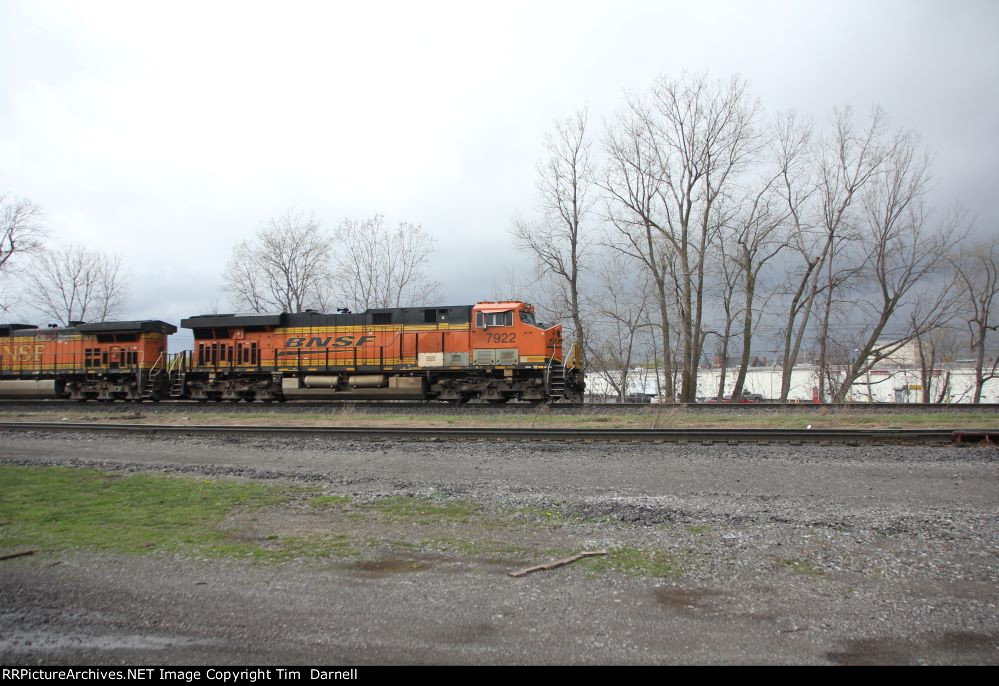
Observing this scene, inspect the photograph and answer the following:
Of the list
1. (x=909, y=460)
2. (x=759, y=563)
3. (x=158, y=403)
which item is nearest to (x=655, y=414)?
(x=909, y=460)

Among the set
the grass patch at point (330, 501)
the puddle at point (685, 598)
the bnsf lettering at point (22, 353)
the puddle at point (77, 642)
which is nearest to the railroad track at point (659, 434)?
the grass patch at point (330, 501)

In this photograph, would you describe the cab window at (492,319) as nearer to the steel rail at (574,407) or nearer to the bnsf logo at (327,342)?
the steel rail at (574,407)

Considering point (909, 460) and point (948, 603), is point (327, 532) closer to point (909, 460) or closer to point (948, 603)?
point (948, 603)

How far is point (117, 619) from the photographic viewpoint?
13.4 ft

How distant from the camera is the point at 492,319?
69.8ft

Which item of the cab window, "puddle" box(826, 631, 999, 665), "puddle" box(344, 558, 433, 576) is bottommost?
"puddle" box(344, 558, 433, 576)

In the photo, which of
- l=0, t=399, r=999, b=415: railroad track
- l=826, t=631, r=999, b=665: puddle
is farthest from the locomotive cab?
l=826, t=631, r=999, b=665: puddle

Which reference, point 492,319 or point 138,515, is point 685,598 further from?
point 492,319

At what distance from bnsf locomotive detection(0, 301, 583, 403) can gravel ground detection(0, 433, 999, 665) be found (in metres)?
12.8

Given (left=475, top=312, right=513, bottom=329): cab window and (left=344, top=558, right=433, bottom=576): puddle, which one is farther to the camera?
(left=475, top=312, right=513, bottom=329): cab window

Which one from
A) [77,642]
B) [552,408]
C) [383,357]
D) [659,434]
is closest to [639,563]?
[77,642]

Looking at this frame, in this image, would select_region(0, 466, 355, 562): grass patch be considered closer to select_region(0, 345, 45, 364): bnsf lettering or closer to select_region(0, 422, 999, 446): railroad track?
select_region(0, 422, 999, 446): railroad track

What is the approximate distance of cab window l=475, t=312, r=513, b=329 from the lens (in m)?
21.1

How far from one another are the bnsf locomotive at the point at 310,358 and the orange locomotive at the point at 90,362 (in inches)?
1.8
